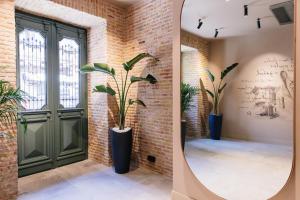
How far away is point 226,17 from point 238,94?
0.78 metres

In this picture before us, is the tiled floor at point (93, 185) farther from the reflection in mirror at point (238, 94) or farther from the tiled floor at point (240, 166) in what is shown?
the reflection in mirror at point (238, 94)

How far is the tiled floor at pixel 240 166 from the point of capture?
1717 mm

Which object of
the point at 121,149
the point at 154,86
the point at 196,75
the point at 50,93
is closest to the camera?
the point at 196,75

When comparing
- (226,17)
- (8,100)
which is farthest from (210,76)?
(8,100)

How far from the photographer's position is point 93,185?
317 centimetres

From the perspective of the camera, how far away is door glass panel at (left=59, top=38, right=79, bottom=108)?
13.4ft

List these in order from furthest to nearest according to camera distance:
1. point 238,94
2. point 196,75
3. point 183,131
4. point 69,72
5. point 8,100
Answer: point 69,72 → point 8,100 → point 183,131 → point 196,75 → point 238,94

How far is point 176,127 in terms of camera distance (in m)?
2.50

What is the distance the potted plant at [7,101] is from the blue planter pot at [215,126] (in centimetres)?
230

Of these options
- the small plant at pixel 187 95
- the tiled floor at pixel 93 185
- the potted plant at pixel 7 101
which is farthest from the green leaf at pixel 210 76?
the potted plant at pixel 7 101

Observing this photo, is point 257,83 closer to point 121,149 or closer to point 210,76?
point 210,76

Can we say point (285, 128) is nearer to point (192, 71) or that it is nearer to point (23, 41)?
point (192, 71)

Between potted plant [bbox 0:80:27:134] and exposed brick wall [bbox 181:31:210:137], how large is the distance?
6.78ft

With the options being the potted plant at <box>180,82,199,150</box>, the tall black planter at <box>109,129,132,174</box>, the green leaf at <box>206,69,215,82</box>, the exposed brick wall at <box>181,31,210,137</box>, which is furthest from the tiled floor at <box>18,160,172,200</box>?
the green leaf at <box>206,69,215,82</box>
